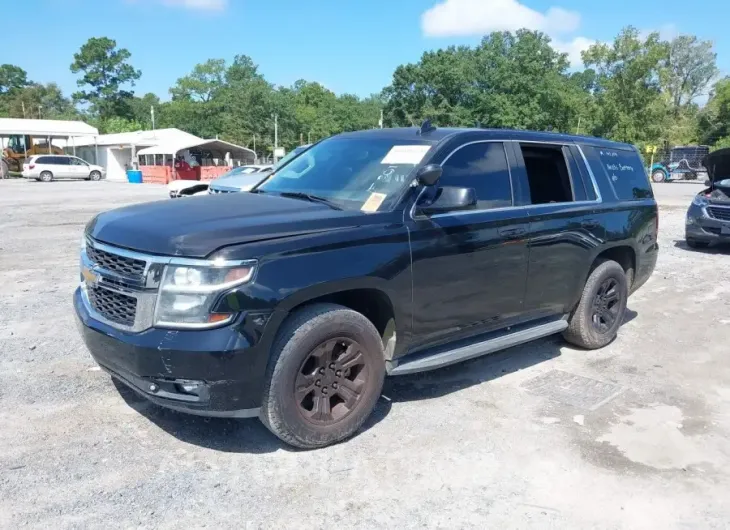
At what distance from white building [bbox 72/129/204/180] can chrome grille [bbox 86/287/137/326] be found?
4078 centimetres

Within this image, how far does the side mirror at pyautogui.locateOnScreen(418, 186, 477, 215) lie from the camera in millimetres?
3873

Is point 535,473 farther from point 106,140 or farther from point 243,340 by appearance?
point 106,140

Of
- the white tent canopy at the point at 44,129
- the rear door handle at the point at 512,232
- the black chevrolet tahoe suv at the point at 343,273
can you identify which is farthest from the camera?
the white tent canopy at the point at 44,129

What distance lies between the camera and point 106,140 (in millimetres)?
48031

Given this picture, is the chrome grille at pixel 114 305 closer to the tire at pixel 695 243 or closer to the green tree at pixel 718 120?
the tire at pixel 695 243

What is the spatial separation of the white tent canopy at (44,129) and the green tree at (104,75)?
51801 millimetres

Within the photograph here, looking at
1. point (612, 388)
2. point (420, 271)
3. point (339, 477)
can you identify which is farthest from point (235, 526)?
point (612, 388)

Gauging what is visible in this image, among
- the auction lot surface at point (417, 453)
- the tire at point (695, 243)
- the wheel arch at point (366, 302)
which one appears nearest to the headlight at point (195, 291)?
the wheel arch at point (366, 302)

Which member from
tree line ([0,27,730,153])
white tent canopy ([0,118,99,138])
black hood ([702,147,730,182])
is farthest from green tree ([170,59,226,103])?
black hood ([702,147,730,182])

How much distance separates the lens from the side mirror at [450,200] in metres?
3.87

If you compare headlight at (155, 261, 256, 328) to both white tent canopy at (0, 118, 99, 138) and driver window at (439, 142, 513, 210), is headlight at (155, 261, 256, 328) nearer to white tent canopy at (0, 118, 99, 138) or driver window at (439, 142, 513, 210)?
driver window at (439, 142, 513, 210)

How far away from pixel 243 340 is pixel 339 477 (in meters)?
0.96

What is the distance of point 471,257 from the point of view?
13.8ft

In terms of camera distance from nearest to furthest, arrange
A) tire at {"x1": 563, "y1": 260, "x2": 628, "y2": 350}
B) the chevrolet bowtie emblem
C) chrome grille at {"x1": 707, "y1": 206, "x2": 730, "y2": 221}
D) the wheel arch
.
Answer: the wheel arch < the chevrolet bowtie emblem < tire at {"x1": 563, "y1": 260, "x2": 628, "y2": 350} < chrome grille at {"x1": 707, "y1": 206, "x2": 730, "y2": 221}
